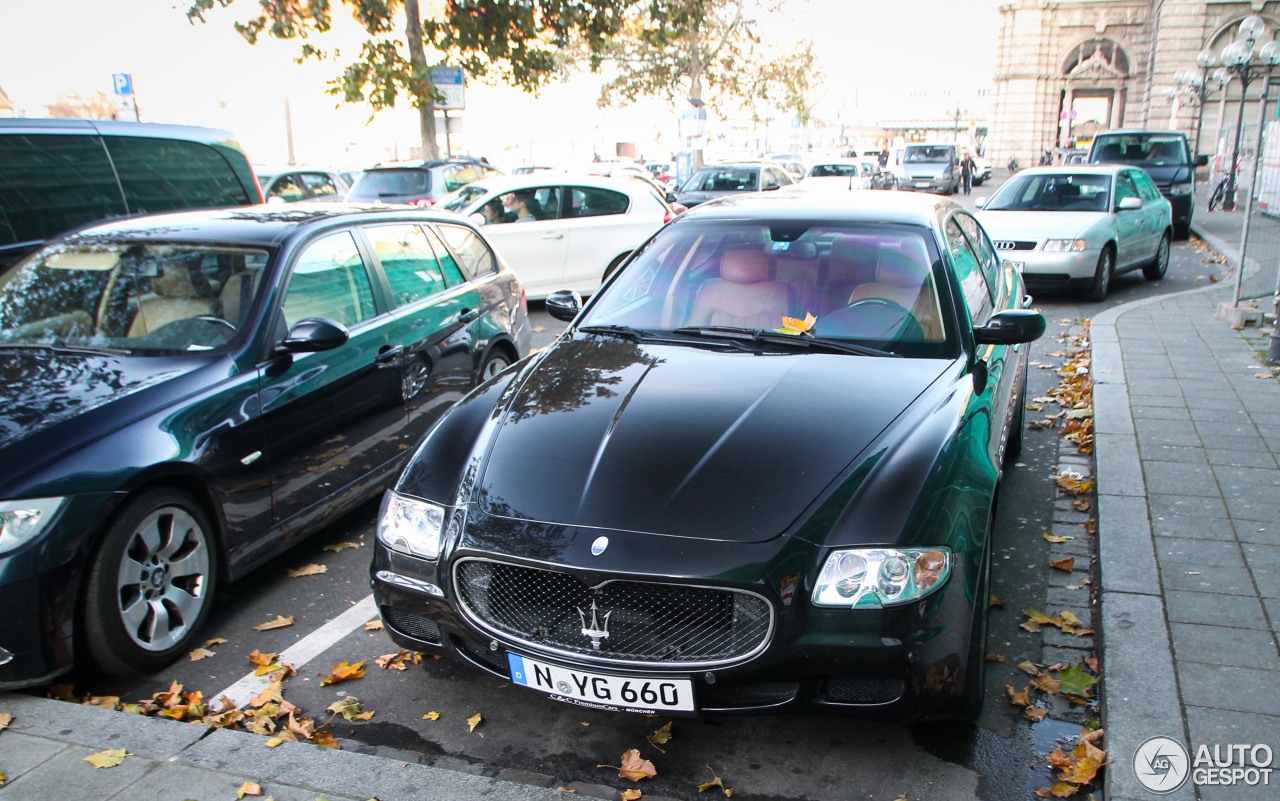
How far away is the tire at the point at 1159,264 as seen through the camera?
1325 centimetres

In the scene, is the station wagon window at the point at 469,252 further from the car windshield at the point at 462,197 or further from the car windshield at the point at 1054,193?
the car windshield at the point at 1054,193

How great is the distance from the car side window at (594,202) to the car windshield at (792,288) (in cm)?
768

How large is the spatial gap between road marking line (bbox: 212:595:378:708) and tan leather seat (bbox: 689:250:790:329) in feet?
5.72

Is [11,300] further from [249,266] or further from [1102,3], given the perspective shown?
[1102,3]

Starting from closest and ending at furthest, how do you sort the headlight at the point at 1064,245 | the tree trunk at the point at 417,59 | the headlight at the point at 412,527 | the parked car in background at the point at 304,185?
the headlight at the point at 412,527 → the headlight at the point at 1064,245 → the parked car in background at the point at 304,185 → the tree trunk at the point at 417,59

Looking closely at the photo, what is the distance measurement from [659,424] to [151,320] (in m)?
2.43

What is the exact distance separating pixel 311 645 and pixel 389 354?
1.62 metres

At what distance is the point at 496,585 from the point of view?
2.96 metres

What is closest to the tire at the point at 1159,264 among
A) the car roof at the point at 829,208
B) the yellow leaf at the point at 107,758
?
the car roof at the point at 829,208

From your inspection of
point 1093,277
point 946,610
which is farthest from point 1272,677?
point 1093,277

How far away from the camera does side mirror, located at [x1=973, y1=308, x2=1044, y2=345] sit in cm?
396

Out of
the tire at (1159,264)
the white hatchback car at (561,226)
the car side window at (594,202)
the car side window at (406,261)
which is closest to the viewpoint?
the car side window at (406,261)

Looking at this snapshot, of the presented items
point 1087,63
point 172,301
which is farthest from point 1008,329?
point 1087,63

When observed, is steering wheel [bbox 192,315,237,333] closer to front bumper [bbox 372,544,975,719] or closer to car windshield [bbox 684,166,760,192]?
front bumper [bbox 372,544,975,719]
